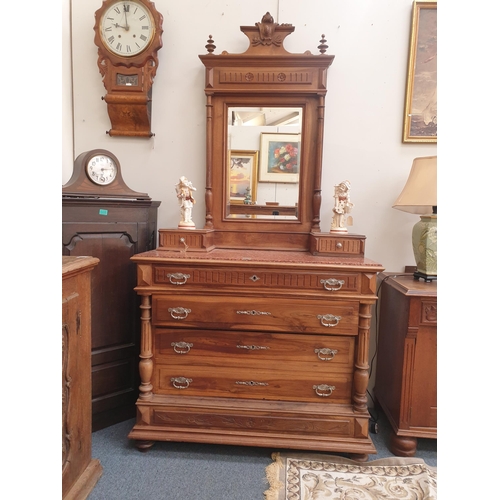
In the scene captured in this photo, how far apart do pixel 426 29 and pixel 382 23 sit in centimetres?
25

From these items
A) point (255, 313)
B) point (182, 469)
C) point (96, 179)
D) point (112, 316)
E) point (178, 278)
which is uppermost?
point (96, 179)

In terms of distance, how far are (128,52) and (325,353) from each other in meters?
1.98

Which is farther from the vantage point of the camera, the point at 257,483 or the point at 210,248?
the point at 210,248

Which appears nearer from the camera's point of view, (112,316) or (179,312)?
(179,312)

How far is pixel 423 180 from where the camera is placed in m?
1.70

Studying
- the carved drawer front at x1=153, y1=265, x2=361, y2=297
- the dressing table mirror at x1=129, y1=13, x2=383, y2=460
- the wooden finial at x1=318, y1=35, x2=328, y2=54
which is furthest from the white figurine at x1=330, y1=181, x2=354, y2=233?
the wooden finial at x1=318, y1=35, x2=328, y2=54

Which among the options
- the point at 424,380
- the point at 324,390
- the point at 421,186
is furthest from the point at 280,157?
the point at 424,380

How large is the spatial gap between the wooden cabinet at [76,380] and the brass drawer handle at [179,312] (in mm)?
366

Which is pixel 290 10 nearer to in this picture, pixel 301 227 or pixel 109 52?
pixel 109 52

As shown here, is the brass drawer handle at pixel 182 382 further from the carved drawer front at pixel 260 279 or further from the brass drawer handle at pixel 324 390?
the brass drawer handle at pixel 324 390

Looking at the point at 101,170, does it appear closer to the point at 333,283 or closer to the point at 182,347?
the point at 182,347

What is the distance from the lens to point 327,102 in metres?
1.93

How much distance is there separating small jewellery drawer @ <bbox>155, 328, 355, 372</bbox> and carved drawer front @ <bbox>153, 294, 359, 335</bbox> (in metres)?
0.04
